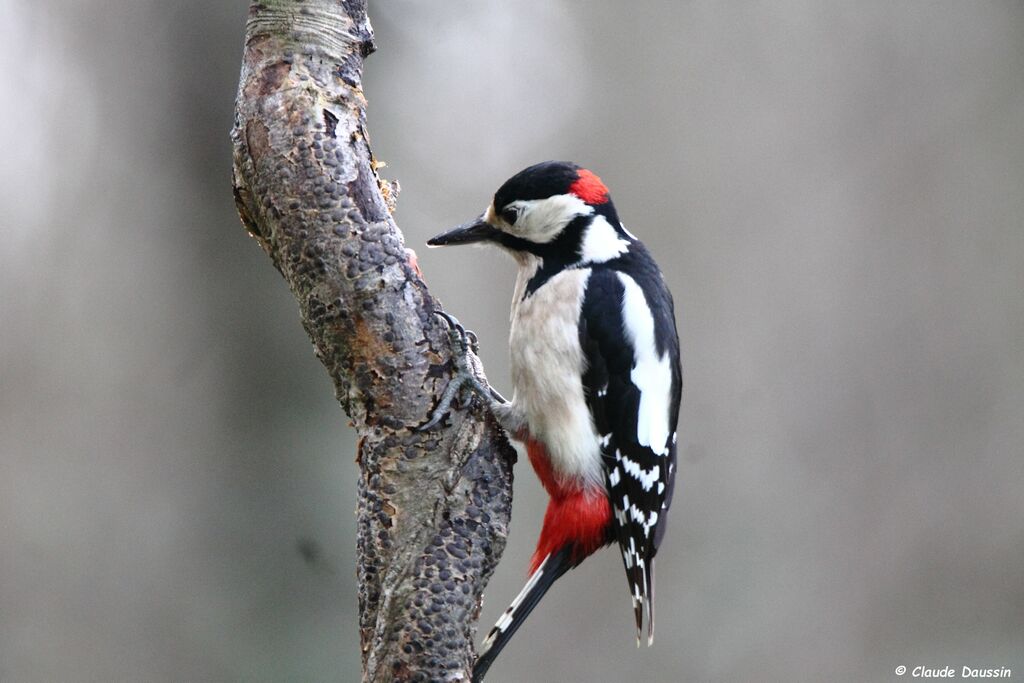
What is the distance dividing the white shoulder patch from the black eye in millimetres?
167

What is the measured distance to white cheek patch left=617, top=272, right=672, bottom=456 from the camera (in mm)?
1982

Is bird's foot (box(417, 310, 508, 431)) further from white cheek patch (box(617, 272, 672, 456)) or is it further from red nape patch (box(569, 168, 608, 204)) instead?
red nape patch (box(569, 168, 608, 204))

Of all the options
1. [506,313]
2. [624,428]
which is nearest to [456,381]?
[624,428]

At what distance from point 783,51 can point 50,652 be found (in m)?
3.58

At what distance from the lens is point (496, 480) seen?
1.64m

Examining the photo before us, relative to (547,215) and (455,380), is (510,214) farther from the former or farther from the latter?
(455,380)

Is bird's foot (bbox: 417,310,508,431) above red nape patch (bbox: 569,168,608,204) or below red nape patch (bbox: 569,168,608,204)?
below

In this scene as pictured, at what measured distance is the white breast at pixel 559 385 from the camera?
1948 mm

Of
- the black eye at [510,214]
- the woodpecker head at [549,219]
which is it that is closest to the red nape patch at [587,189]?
the woodpecker head at [549,219]

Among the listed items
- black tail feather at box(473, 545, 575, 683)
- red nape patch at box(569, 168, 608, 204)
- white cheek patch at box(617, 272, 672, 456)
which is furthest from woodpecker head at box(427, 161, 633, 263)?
black tail feather at box(473, 545, 575, 683)

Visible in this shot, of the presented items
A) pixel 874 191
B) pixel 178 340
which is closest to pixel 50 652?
pixel 178 340

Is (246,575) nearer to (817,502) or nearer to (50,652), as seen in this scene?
(50,652)

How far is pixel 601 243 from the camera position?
2.10 metres

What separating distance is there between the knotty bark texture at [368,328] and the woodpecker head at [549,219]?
19.8 inches
